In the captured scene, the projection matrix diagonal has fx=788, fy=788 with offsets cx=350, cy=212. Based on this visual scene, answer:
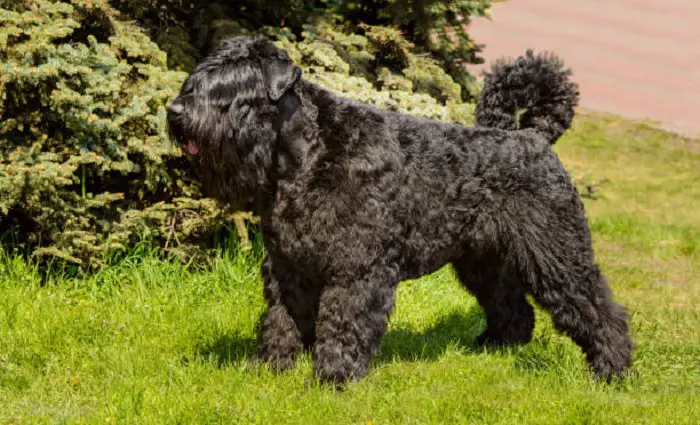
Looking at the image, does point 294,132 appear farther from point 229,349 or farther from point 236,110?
point 229,349

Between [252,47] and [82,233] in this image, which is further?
[82,233]

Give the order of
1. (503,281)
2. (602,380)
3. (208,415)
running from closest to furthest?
(208,415), (602,380), (503,281)

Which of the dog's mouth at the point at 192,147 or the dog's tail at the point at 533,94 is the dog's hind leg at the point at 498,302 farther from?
the dog's mouth at the point at 192,147

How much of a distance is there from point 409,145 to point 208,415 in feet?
5.60

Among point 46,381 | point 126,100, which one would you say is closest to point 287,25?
point 126,100

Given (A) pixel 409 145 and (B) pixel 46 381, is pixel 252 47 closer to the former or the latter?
(A) pixel 409 145

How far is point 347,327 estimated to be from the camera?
13.1 feet

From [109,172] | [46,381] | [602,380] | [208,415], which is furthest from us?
[109,172]

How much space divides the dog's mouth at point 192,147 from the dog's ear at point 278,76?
43 cm

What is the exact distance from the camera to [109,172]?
18.5ft

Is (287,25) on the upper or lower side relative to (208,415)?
upper

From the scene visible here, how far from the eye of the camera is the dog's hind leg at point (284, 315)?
169 inches

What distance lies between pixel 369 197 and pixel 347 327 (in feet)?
2.20

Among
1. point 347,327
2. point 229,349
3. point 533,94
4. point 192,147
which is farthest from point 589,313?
point 192,147
